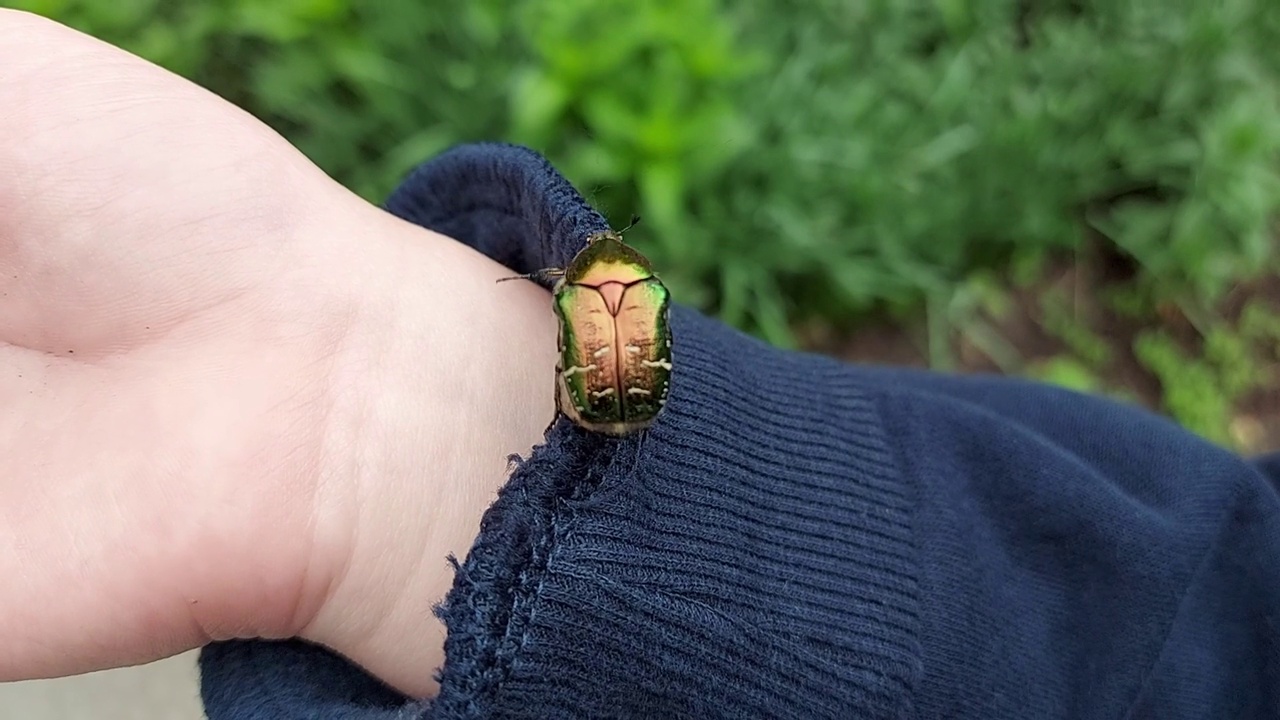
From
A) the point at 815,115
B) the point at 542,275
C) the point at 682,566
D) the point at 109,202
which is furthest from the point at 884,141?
the point at 109,202

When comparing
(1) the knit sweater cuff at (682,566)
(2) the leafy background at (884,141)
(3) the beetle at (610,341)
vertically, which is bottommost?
(1) the knit sweater cuff at (682,566)

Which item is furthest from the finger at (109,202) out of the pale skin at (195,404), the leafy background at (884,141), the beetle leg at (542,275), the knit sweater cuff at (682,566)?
the leafy background at (884,141)

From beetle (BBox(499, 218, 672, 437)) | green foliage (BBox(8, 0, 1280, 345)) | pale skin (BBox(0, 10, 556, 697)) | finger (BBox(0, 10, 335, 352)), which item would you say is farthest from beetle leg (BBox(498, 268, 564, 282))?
green foliage (BBox(8, 0, 1280, 345))

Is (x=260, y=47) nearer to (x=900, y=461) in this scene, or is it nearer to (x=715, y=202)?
(x=715, y=202)

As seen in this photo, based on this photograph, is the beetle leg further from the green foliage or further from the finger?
the green foliage

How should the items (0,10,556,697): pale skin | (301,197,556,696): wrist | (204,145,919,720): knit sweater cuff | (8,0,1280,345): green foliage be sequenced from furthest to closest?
(8,0,1280,345): green foliage → (301,197,556,696): wrist → (0,10,556,697): pale skin → (204,145,919,720): knit sweater cuff

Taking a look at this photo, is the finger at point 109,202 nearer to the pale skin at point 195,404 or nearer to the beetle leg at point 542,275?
the pale skin at point 195,404

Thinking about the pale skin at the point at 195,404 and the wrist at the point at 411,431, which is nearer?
the pale skin at the point at 195,404
